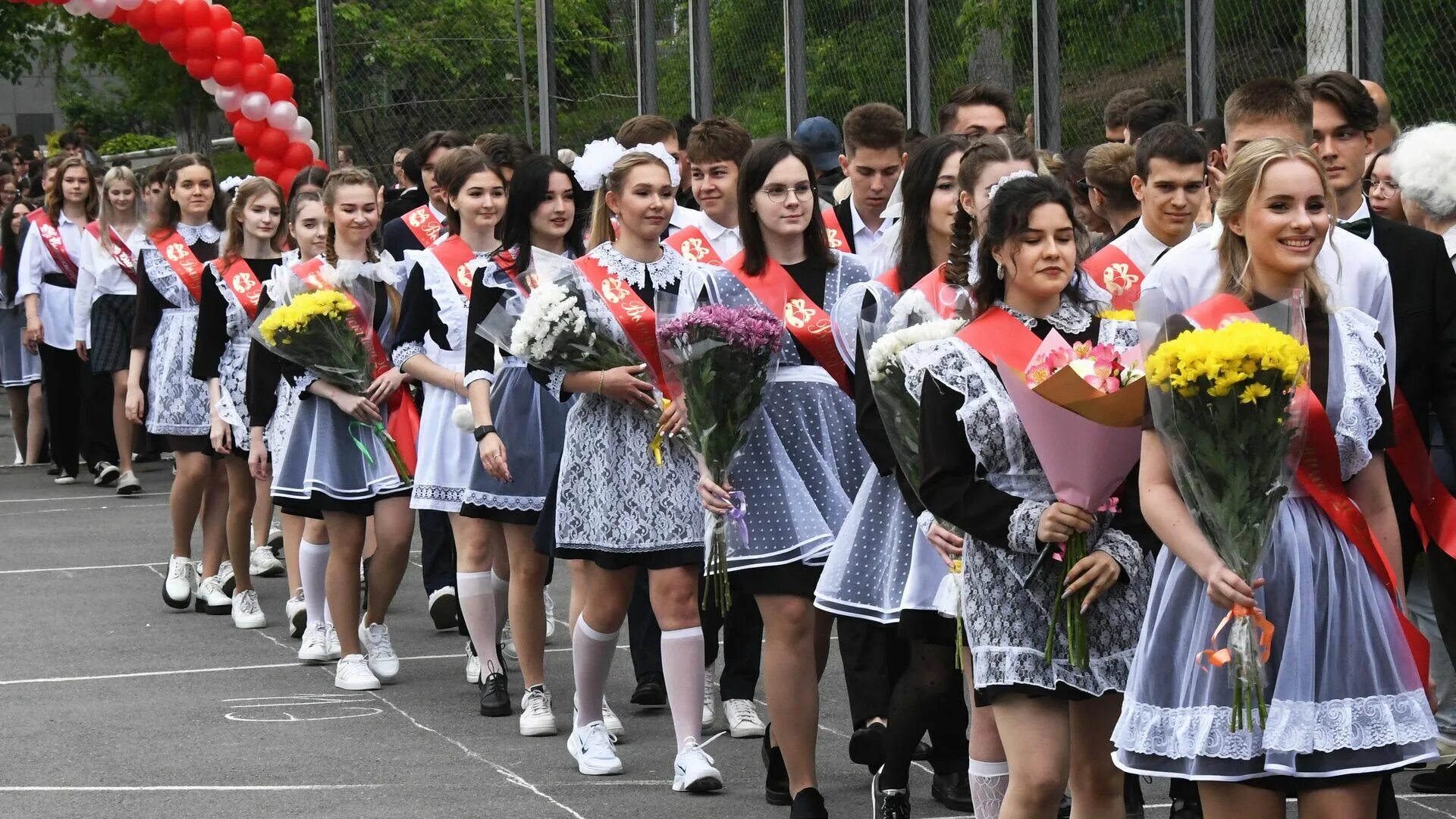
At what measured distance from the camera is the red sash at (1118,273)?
592 cm

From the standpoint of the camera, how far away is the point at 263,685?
859 centimetres

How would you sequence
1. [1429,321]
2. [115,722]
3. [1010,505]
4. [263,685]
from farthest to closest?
[263,685], [115,722], [1429,321], [1010,505]

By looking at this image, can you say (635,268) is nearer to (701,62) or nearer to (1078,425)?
(1078,425)

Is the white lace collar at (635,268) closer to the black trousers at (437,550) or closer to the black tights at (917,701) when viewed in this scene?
the black tights at (917,701)

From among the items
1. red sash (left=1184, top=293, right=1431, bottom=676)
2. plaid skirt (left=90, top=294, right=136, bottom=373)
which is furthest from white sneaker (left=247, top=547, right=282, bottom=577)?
red sash (left=1184, top=293, right=1431, bottom=676)

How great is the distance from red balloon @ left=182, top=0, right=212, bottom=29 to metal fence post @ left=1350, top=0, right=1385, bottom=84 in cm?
1092

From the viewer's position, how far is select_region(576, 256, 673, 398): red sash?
656 centimetres

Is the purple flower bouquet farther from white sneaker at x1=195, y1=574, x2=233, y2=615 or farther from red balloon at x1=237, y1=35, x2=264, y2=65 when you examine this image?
red balloon at x1=237, y1=35, x2=264, y2=65

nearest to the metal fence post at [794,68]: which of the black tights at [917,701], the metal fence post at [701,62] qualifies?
the metal fence post at [701,62]

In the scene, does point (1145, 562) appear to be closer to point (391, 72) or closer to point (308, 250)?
point (308, 250)

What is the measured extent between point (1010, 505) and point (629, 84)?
474 inches

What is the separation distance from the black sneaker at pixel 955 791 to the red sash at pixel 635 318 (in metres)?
1.44

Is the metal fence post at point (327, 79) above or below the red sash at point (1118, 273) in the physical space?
above

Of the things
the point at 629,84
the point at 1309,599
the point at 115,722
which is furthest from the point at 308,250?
the point at 629,84
